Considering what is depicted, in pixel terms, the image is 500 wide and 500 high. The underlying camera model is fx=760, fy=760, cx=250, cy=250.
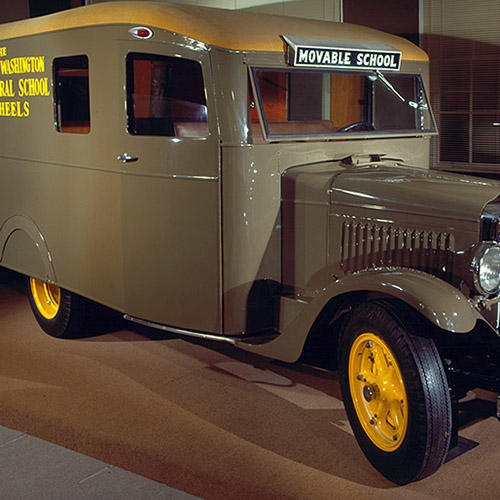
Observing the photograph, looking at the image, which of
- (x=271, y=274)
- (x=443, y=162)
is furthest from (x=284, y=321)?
(x=443, y=162)

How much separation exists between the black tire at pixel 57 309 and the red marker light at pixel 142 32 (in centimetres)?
194

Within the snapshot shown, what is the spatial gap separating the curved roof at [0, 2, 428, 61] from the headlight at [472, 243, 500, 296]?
1607mm

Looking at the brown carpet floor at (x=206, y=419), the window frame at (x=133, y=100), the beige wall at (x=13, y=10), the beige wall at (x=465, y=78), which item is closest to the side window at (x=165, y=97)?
the window frame at (x=133, y=100)

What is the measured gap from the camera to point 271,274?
168 inches

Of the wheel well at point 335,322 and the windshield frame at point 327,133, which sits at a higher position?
the windshield frame at point 327,133

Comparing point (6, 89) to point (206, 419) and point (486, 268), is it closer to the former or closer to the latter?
point (206, 419)

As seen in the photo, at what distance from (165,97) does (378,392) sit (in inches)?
79.1

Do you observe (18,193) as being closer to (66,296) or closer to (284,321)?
(66,296)

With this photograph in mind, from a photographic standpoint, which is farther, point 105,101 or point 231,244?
point 105,101

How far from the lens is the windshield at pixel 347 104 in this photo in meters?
4.45

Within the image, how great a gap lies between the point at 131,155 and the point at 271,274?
1.07m

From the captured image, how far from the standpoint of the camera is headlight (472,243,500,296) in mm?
3289

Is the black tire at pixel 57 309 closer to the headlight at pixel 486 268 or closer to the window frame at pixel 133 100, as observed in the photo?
the window frame at pixel 133 100

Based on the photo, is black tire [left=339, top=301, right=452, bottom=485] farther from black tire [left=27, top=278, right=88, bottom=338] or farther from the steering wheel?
black tire [left=27, top=278, right=88, bottom=338]
